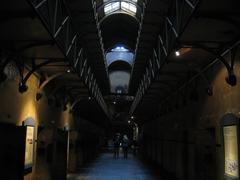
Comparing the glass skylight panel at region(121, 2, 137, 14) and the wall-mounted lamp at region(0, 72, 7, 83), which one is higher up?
the glass skylight panel at region(121, 2, 137, 14)

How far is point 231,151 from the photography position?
5992 millimetres

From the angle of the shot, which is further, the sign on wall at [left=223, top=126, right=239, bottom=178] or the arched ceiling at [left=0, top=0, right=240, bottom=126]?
the sign on wall at [left=223, top=126, right=239, bottom=178]

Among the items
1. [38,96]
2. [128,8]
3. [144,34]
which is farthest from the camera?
[128,8]

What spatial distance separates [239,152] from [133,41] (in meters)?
23.2

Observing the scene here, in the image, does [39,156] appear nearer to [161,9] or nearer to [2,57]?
[2,57]

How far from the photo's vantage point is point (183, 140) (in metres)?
10.8

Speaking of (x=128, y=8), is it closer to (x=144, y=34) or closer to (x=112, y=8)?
(x=112, y=8)

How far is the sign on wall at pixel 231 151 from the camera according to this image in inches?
226

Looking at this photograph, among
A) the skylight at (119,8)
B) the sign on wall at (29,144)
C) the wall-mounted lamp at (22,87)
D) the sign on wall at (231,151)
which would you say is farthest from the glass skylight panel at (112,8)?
the sign on wall at (231,151)

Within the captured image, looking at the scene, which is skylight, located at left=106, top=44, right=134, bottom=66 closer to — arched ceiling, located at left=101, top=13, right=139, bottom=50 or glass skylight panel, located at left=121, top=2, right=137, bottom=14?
arched ceiling, located at left=101, top=13, right=139, bottom=50

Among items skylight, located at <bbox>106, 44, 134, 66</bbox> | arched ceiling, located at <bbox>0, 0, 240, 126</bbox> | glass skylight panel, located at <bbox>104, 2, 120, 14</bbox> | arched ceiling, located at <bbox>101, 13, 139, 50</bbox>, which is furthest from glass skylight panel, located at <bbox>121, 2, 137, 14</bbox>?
skylight, located at <bbox>106, 44, 134, 66</bbox>

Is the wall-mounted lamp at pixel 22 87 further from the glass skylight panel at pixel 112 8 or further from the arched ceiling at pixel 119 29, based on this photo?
the arched ceiling at pixel 119 29

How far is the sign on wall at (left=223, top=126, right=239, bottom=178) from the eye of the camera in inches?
226

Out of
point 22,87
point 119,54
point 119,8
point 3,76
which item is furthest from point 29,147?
point 119,54
